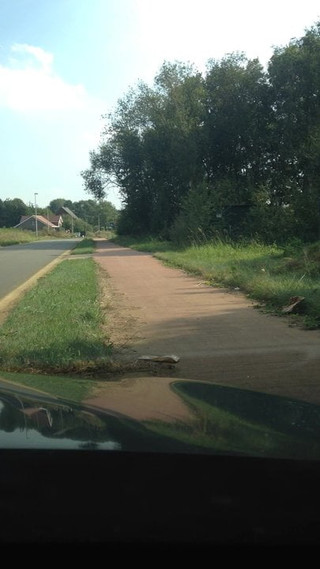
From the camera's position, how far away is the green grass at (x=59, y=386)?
3.40 meters

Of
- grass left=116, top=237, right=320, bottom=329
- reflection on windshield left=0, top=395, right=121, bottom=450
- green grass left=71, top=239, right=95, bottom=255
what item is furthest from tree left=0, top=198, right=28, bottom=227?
reflection on windshield left=0, top=395, right=121, bottom=450

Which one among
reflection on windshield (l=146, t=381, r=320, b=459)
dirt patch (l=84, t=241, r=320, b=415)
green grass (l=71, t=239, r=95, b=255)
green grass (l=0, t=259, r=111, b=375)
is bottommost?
dirt patch (l=84, t=241, r=320, b=415)

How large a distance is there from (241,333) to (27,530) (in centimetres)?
611

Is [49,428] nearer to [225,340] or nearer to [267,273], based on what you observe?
[225,340]

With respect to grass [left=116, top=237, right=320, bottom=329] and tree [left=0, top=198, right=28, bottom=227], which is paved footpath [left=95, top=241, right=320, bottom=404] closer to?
grass [left=116, top=237, right=320, bottom=329]

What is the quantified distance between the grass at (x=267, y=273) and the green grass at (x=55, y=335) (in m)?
3.13

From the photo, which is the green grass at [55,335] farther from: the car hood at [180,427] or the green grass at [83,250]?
the green grass at [83,250]

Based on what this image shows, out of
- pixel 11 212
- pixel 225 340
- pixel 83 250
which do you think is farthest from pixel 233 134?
pixel 11 212

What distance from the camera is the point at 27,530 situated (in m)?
2.03

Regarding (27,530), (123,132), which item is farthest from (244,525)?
(123,132)

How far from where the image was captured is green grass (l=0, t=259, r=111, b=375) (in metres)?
6.20

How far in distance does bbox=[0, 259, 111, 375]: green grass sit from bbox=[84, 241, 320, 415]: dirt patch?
31 cm

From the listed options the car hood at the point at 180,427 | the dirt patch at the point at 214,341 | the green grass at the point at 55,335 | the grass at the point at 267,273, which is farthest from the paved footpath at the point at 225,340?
the car hood at the point at 180,427

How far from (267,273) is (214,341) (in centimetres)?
682
